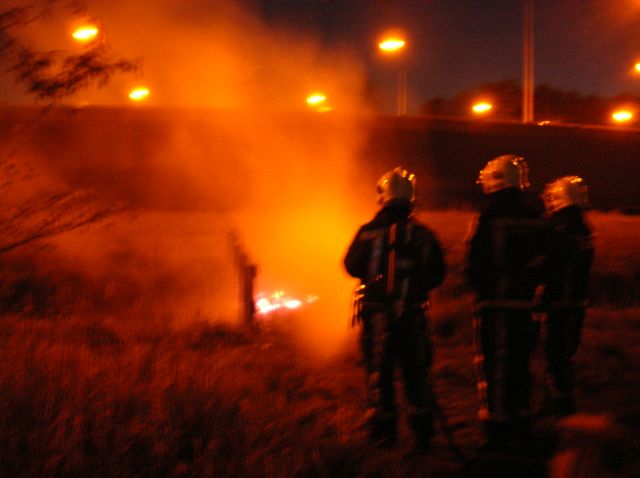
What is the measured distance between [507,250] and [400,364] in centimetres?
93

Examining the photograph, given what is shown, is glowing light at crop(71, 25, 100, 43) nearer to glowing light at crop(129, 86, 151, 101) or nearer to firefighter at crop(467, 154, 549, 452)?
firefighter at crop(467, 154, 549, 452)

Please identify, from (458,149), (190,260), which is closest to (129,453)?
(190,260)

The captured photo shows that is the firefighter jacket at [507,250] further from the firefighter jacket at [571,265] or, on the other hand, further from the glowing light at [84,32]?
the glowing light at [84,32]

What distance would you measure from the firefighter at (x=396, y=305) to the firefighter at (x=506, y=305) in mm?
309

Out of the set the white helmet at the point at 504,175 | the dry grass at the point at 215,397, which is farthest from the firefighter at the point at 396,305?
the white helmet at the point at 504,175

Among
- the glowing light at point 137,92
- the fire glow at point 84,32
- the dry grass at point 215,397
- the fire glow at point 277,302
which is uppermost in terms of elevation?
the glowing light at point 137,92

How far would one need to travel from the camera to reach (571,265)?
16.9 ft

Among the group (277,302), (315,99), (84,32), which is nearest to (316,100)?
(315,99)

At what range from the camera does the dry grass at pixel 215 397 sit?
13.6 ft

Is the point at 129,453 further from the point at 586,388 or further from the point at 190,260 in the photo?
the point at 190,260

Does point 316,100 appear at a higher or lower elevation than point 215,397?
higher

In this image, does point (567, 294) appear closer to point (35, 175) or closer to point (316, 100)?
point (35, 175)

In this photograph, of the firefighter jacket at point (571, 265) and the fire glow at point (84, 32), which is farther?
the fire glow at point (84, 32)

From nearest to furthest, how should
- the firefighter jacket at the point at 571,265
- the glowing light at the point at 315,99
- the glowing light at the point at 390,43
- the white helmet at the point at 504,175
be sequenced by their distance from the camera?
the white helmet at the point at 504,175 < the firefighter jacket at the point at 571,265 < the glowing light at the point at 390,43 < the glowing light at the point at 315,99
